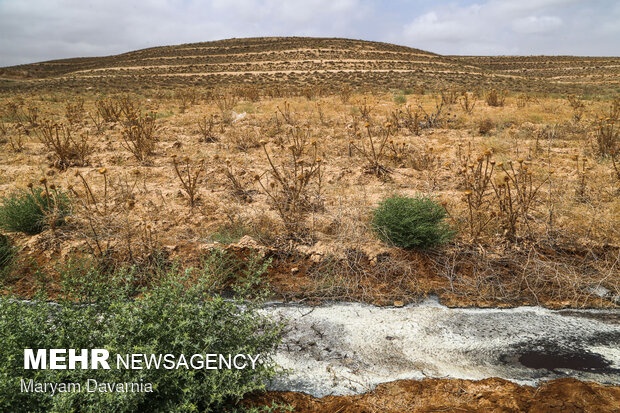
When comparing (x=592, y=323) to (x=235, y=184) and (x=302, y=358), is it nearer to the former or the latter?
(x=302, y=358)

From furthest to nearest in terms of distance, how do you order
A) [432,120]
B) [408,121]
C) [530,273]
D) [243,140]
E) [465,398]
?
[432,120], [408,121], [243,140], [530,273], [465,398]

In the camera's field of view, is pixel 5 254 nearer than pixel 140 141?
Yes

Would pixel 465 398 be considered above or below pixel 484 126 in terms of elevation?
below

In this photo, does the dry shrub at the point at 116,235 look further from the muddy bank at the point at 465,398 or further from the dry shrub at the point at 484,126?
the dry shrub at the point at 484,126

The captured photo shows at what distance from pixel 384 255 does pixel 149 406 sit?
2.80 metres

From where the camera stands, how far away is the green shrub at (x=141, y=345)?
5.79 ft

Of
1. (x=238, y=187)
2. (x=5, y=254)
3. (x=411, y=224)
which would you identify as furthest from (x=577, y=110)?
(x=5, y=254)

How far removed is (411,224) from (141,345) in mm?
2903

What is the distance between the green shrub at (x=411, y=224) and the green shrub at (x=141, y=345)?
209 centimetres

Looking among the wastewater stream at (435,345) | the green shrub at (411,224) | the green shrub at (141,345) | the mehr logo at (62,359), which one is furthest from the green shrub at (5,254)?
the green shrub at (411,224)

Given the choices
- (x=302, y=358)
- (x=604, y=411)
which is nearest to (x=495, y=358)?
(x=604, y=411)

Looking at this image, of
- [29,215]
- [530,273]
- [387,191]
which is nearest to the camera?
[530,273]

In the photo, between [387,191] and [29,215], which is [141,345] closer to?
[29,215]

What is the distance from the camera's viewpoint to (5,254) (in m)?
3.91
